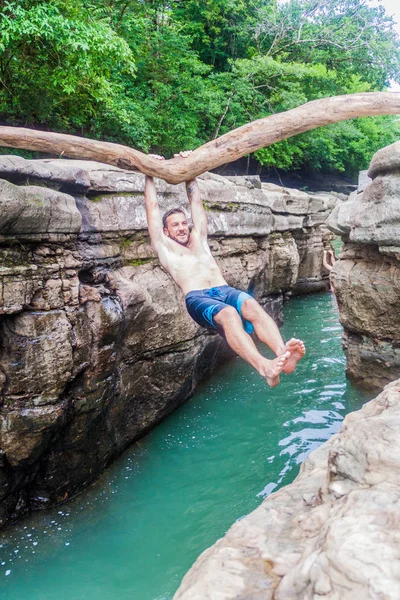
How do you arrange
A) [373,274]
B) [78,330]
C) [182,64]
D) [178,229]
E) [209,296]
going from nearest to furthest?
1. [209,296]
2. [178,229]
3. [78,330]
4. [373,274]
5. [182,64]

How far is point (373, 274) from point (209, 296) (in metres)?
3.14

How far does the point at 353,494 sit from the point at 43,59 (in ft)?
32.3

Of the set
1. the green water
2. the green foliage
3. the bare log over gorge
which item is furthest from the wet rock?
the green foliage

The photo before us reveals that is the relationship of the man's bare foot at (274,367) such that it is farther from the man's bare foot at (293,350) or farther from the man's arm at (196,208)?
the man's arm at (196,208)

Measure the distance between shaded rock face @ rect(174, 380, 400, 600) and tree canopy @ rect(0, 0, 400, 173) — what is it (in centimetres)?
769

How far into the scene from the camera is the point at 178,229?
4.88m

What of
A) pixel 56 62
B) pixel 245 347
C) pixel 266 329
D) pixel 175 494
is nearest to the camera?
pixel 245 347

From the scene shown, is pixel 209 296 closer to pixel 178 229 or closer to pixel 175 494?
pixel 178 229

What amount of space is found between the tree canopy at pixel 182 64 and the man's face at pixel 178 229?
4.68 m

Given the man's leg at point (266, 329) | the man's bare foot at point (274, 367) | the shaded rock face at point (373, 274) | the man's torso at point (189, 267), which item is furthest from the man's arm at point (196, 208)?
the shaded rock face at point (373, 274)

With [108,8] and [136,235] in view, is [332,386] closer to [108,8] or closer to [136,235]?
[136,235]

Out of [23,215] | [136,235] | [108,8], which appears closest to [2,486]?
[23,215]

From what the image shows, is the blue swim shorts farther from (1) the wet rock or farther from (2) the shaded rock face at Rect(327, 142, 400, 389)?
(2) the shaded rock face at Rect(327, 142, 400, 389)

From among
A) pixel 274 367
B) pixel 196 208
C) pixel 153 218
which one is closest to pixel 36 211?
pixel 153 218
